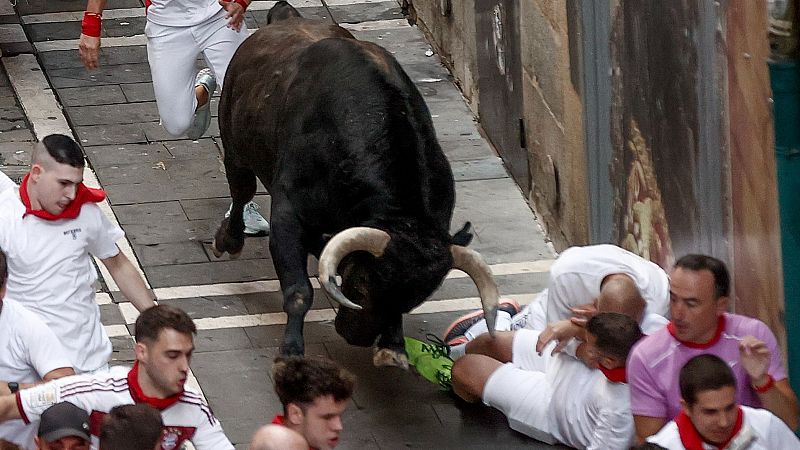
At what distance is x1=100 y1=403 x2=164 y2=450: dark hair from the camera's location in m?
5.69

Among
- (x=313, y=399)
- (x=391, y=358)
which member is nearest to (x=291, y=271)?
(x=391, y=358)

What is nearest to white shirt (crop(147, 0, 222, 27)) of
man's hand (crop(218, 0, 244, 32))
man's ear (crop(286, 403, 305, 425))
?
man's hand (crop(218, 0, 244, 32))

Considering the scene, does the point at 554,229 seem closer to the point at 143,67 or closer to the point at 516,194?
the point at 516,194

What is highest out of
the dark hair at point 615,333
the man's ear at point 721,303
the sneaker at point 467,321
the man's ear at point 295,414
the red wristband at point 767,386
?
the man's ear at point 295,414

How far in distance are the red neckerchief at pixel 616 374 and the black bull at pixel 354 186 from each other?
0.91 meters

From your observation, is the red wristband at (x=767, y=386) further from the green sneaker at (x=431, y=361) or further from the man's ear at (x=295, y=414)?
the green sneaker at (x=431, y=361)

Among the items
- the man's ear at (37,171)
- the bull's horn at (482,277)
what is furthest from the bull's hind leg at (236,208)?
the man's ear at (37,171)

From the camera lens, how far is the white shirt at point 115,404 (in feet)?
21.3

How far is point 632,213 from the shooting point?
9766 millimetres

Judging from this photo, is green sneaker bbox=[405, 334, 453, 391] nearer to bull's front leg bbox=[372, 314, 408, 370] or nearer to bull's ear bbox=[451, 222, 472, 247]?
bull's front leg bbox=[372, 314, 408, 370]

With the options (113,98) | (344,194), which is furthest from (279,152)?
(113,98)

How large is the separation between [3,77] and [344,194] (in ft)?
19.6

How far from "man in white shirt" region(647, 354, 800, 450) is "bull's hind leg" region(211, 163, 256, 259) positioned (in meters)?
4.95

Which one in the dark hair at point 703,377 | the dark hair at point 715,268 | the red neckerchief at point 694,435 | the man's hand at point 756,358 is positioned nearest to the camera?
the dark hair at point 703,377
